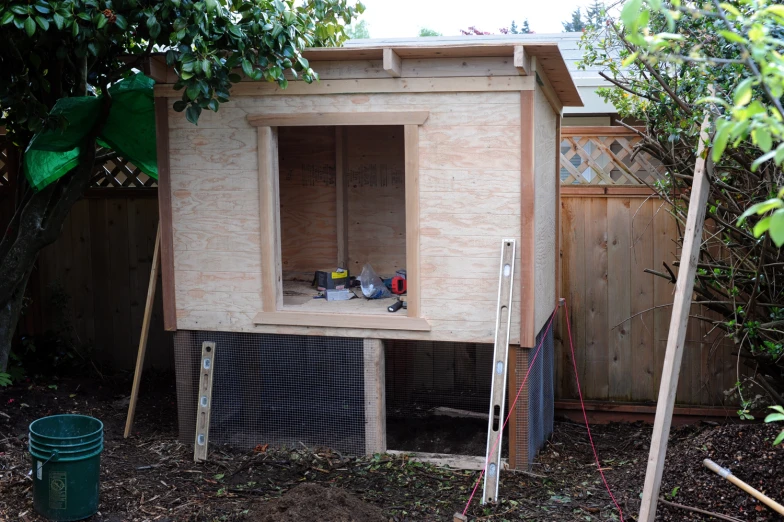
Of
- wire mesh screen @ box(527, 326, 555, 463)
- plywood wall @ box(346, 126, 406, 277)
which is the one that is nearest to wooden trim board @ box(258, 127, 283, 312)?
plywood wall @ box(346, 126, 406, 277)

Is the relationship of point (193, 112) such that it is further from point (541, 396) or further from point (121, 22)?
point (541, 396)

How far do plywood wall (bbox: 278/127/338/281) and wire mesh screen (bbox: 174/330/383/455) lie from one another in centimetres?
126

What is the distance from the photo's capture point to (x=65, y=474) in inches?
163

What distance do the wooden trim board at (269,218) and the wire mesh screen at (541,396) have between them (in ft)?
5.46

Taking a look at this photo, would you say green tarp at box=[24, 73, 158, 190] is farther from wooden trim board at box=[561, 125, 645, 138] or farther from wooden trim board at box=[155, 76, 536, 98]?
wooden trim board at box=[561, 125, 645, 138]

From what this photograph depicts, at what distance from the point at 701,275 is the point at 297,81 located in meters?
2.85

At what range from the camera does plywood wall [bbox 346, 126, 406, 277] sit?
6359 mm

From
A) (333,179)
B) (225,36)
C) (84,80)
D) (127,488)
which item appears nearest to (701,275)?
(333,179)

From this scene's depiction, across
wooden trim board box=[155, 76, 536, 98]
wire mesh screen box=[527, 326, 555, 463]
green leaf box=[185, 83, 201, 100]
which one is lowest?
wire mesh screen box=[527, 326, 555, 463]

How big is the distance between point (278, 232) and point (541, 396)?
2.06m

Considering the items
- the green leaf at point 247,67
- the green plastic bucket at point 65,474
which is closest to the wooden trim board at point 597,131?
the green leaf at point 247,67

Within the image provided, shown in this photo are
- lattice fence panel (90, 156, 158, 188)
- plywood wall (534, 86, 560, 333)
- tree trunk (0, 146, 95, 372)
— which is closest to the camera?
plywood wall (534, 86, 560, 333)

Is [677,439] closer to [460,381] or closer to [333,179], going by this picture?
[460,381]

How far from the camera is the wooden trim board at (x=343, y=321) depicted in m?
4.93
